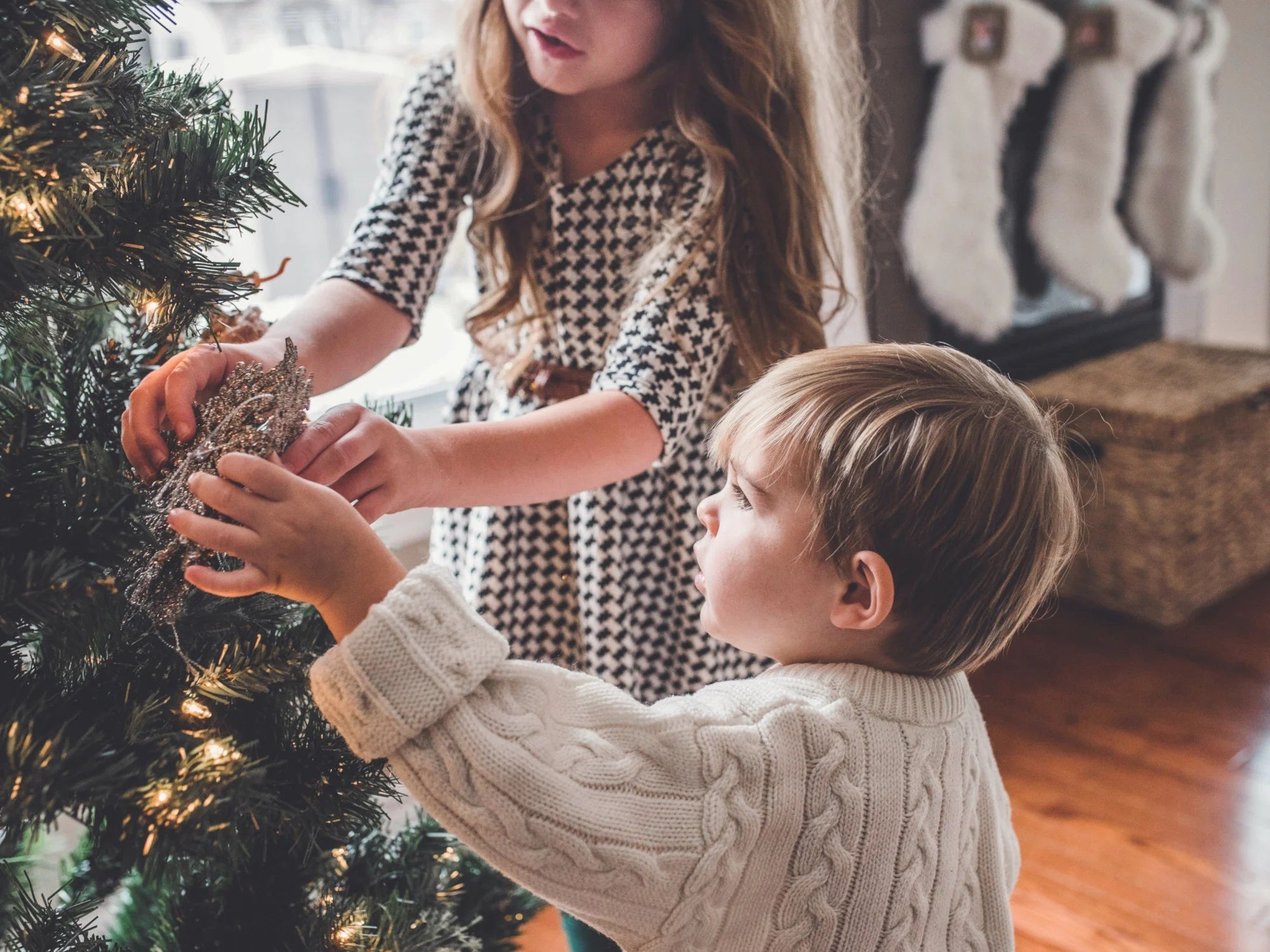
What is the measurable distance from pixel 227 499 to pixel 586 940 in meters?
0.60

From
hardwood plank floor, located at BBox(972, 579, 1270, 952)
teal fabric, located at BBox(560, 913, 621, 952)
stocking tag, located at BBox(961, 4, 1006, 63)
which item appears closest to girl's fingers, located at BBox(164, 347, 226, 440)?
teal fabric, located at BBox(560, 913, 621, 952)

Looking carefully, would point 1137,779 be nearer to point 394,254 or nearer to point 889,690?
point 889,690

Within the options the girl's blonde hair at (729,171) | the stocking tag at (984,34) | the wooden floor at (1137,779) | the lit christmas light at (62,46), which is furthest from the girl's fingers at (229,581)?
the stocking tag at (984,34)

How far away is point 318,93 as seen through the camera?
1747 millimetres

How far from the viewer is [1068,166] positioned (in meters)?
2.36

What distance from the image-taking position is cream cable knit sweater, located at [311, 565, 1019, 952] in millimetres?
568

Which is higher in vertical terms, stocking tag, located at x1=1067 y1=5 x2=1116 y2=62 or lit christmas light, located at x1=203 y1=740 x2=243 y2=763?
lit christmas light, located at x1=203 y1=740 x2=243 y2=763

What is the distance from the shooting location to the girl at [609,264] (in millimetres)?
924

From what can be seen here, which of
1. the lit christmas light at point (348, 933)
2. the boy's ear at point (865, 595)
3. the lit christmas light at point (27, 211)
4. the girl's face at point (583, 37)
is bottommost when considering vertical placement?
the lit christmas light at point (348, 933)

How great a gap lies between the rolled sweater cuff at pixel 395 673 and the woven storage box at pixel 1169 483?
1.86 metres

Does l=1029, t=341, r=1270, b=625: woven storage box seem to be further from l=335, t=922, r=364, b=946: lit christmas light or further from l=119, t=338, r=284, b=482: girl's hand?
l=119, t=338, r=284, b=482: girl's hand

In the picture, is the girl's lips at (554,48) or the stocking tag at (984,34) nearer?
the girl's lips at (554,48)

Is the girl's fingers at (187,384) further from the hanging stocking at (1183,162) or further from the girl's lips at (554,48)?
the hanging stocking at (1183,162)

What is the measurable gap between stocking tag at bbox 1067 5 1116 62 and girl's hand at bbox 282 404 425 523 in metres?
2.10
